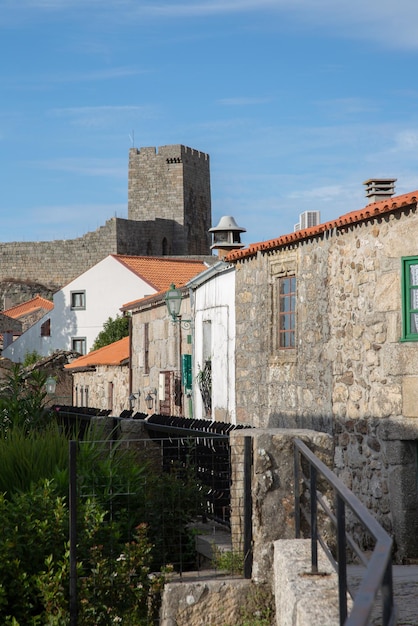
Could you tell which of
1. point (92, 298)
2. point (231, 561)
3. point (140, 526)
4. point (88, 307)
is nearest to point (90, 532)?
point (140, 526)

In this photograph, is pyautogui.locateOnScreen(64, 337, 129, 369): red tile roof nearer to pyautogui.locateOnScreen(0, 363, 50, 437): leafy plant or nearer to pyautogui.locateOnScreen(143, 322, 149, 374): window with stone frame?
pyautogui.locateOnScreen(143, 322, 149, 374): window with stone frame

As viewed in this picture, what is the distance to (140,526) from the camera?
238 inches

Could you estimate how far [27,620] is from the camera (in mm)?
5770

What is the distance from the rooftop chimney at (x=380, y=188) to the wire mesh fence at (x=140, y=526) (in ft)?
25.4

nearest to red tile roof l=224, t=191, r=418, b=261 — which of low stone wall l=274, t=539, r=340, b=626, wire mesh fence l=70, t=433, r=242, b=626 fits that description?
wire mesh fence l=70, t=433, r=242, b=626

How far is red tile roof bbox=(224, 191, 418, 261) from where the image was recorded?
463 inches

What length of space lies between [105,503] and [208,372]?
12997 millimetres

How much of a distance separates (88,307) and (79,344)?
10.5ft

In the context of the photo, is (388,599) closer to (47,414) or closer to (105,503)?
(105,503)

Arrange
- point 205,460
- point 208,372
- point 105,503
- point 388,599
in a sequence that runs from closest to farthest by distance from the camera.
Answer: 1. point 388,599
2. point 105,503
3. point 205,460
4. point 208,372

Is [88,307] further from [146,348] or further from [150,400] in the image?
[150,400]

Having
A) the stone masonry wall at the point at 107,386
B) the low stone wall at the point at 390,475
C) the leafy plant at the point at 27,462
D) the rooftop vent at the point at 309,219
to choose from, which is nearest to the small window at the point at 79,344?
the stone masonry wall at the point at 107,386

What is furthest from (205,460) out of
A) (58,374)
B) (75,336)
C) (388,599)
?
(75,336)

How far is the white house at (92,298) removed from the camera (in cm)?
4181
